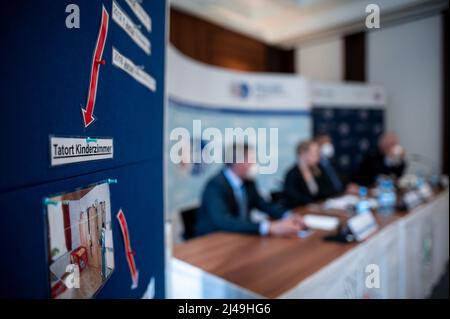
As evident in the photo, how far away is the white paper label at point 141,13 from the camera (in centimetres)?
80

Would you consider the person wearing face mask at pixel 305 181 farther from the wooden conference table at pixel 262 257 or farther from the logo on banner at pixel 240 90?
the logo on banner at pixel 240 90

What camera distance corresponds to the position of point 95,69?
595 millimetres

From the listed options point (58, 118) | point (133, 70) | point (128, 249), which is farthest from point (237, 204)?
point (58, 118)

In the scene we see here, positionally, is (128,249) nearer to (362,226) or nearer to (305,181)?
(362,226)

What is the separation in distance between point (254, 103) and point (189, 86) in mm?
1328

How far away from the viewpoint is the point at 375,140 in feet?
20.1

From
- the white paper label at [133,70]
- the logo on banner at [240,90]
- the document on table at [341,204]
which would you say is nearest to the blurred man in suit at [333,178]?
the document on table at [341,204]

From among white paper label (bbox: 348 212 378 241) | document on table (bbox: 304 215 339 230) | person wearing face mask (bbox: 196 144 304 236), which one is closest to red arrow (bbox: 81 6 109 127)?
person wearing face mask (bbox: 196 144 304 236)

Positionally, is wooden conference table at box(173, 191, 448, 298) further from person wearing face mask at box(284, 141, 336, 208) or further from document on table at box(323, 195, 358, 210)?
person wearing face mask at box(284, 141, 336, 208)

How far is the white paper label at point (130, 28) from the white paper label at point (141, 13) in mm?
39

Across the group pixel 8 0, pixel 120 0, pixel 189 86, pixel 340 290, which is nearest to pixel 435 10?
pixel 189 86

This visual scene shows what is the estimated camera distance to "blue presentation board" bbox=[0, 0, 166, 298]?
1.31ft

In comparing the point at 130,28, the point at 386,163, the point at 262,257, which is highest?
the point at 130,28

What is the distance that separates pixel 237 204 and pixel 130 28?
160cm
